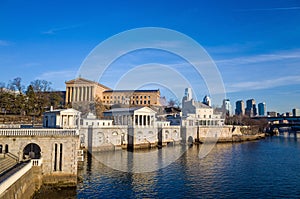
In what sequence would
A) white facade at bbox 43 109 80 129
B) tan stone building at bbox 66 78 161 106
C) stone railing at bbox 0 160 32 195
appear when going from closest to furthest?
stone railing at bbox 0 160 32 195 < white facade at bbox 43 109 80 129 < tan stone building at bbox 66 78 161 106

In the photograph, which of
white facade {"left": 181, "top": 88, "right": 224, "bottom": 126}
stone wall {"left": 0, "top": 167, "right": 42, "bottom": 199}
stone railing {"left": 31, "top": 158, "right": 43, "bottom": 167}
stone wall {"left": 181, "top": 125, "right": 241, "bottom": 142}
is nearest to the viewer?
stone wall {"left": 0, "top": 167, "right": 42, "bottom": 199}

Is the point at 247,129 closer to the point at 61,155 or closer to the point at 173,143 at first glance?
the point at 173,143

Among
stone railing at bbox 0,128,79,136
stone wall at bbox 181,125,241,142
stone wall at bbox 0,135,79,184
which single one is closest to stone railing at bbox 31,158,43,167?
stone wall at bbox 0,135,79,184

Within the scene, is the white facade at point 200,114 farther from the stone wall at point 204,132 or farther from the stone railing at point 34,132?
the stone railing at point 34,132

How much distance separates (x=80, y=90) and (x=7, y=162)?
73254 mm

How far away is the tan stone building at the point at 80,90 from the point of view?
86.7 metres

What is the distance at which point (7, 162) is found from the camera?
2028cm

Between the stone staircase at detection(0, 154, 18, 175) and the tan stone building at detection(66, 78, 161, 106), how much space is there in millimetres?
63436

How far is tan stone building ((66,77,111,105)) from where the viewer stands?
8669 centimetres

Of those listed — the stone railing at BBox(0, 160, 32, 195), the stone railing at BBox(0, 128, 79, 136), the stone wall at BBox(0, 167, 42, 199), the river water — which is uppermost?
the stone railing at BBox(0, 128, 79, 136)

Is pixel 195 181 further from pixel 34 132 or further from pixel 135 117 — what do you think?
pixel 135 117

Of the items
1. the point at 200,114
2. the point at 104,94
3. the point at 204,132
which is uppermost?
the point at 104,94

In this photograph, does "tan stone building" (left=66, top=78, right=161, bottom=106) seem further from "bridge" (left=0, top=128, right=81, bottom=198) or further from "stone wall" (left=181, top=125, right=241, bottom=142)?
"bridge" (left=0, top=128, right=81, bottom=198)

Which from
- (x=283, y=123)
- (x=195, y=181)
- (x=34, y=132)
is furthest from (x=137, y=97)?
(x=34, y=132)
